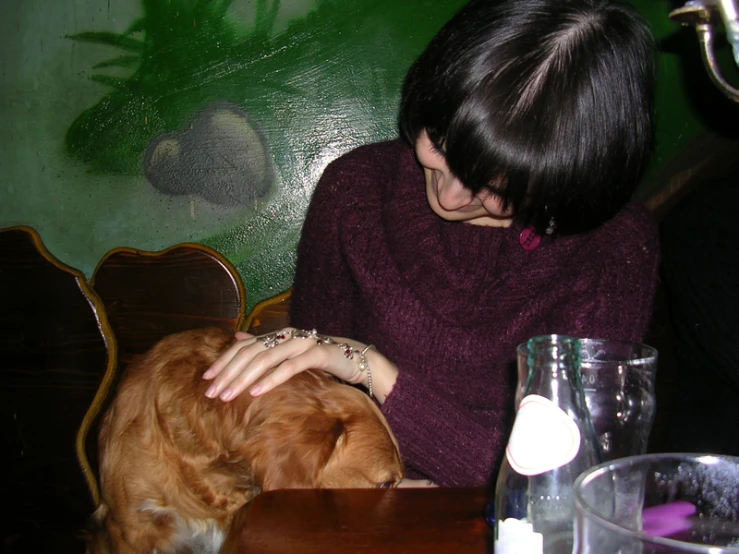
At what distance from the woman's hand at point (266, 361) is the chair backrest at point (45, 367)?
86cm

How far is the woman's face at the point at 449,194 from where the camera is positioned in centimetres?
113

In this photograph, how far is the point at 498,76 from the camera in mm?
1031

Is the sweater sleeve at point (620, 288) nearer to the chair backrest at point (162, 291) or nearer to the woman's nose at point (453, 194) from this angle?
the woman's nose at point (453, 194)

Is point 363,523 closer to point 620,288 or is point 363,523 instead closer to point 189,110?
point 620,288

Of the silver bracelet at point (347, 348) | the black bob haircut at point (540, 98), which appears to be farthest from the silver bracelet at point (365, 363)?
the black bob haircut at point (540, 98)

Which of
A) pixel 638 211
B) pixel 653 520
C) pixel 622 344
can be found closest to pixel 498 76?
pixel 622 344

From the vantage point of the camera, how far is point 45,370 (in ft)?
6.07

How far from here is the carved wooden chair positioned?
183 cm

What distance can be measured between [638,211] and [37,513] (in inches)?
72.9

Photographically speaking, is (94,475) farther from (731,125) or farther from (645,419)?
(731,125)

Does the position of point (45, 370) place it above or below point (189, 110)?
below

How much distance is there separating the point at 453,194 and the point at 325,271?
0.50 meters

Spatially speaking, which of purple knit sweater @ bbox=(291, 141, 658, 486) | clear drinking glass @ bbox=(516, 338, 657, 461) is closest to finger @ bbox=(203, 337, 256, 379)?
A: purple knit sweater @ bbox=(291, 141, 658, 486)

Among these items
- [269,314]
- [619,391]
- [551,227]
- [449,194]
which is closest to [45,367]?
[269,314]
